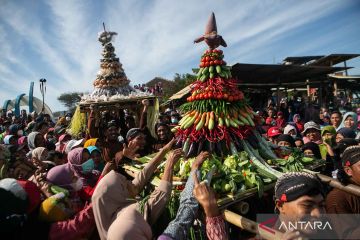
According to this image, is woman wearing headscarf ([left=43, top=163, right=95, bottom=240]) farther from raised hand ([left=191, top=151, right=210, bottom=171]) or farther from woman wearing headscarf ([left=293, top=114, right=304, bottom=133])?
woman wearing headscarf ([left=293, top=114, right=304, bottom=133])

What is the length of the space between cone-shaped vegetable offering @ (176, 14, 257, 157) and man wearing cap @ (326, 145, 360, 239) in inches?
39.5

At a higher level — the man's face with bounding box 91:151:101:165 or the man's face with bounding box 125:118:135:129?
the man's face with bounding box 125:118:135:129

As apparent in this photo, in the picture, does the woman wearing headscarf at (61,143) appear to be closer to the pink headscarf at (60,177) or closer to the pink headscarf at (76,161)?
the pink headscarf at (76,161)

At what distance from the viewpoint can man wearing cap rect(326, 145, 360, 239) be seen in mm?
1467

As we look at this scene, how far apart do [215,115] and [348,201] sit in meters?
1.43

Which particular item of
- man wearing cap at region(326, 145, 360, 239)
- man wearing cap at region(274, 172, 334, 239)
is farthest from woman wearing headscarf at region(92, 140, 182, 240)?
man wearing cap at region(326, 145, 360, 239)

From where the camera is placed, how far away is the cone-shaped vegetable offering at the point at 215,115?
2.79 metres

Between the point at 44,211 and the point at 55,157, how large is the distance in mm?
2003

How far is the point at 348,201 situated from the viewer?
181cm

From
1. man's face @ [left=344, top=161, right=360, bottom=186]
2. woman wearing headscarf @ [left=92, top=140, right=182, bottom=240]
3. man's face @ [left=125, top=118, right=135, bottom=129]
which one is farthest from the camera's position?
man's face @ [left=125, top=118, right=135, bottom=129]

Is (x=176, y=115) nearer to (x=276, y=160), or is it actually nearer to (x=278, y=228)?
(x=276, y=160)

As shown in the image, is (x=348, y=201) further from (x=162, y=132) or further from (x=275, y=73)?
(x=275, y=73)

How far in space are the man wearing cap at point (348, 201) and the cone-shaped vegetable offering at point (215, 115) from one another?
1005mm

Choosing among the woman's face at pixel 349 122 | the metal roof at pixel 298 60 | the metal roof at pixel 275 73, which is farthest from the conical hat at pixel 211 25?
the metal roof at pixel 298 60
